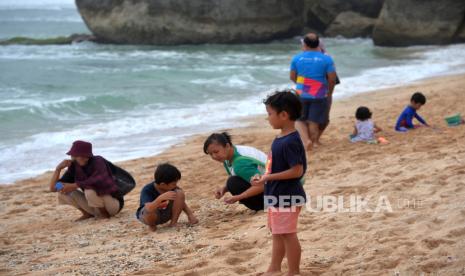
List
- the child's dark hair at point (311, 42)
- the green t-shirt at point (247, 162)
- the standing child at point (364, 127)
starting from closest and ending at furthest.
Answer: the green t-shirt at point (247, 162) < the child's dark hair at point (311, 42) < the standing child at point (364, 127)

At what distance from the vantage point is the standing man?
7.79 metres

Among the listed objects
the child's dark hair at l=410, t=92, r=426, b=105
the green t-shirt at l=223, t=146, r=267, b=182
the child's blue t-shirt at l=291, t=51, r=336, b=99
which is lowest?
the green t-shirt at l=223, t=146, r=267, b=182

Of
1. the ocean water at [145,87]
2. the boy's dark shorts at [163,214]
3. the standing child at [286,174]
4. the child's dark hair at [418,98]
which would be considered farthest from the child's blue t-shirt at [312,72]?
the standing child at [286,174]

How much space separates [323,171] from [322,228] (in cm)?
229

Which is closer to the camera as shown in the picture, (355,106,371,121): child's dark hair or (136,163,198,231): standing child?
(136,163,198,231): standing child

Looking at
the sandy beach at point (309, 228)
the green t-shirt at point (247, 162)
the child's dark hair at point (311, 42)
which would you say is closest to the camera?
the sandy beach at point (309, 228)

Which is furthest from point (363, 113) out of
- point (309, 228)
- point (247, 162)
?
point (309, 228)

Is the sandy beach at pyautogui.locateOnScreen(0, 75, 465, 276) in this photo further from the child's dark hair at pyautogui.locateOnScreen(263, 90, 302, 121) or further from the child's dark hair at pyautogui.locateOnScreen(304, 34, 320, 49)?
the child's dark hair at pyautogui.locateOnScreen(304, 34, 320, 49)

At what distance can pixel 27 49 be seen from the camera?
3184 centimetres

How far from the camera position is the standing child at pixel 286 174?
3584 millimetres

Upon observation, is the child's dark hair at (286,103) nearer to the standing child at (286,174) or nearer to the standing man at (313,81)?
the standing child at (286,174)

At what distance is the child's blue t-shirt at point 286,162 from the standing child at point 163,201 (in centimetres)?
177

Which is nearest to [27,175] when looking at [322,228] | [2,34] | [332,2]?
[322,228]

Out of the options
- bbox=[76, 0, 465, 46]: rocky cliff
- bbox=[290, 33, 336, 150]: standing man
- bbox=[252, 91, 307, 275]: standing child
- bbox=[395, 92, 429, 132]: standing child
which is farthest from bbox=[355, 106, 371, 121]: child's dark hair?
bbox=[76, 0, 465, 46]: rocky cliff
